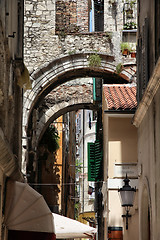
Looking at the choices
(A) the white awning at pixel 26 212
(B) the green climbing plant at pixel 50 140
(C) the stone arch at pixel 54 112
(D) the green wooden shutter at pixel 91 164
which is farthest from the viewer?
(B) the green climbing plant at pixel 50 140

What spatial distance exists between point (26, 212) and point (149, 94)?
2.77m

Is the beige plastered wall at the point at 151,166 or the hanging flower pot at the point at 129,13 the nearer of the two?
the beige plastered wall at the point at 151,166

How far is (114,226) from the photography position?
13062 mm

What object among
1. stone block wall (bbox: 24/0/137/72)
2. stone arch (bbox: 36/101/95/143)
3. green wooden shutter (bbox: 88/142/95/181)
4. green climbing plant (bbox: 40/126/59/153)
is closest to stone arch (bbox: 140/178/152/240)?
stone block wall (bbox: 24/0/137/72)

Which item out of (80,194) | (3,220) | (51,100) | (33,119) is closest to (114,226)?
(3,220)

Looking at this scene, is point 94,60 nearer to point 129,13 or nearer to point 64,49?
point 64,49

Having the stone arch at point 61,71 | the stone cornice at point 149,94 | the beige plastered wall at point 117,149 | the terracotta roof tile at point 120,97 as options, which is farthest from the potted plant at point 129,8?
the stone cornice at point 149,94

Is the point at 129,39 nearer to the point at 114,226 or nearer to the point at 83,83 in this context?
the point at 83,83

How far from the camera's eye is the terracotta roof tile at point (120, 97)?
523 inches

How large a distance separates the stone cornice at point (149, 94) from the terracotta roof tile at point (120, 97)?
222 cm

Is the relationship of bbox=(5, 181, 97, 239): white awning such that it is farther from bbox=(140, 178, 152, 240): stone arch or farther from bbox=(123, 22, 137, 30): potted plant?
bbox=(123, 22, 137, 30): potted plant

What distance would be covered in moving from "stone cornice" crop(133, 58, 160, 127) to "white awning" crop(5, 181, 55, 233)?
2.42 metres

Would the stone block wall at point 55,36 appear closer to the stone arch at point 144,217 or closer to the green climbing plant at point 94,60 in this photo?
the green climbing plant at point 94,60

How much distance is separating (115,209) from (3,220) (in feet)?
15.1
